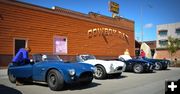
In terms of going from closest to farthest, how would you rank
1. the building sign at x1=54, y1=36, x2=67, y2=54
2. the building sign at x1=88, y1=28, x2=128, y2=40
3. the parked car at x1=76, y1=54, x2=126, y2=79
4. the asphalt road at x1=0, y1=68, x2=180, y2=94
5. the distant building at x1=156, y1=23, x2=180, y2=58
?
1. the asphalt road at x1=0, y1=68, x2=180, y2=94
2. the parked car at x1=76, y1=54, x2=126, y2=79
3. the building sign at x1=54, y1=36, x2=67, y2=54
4. the building sign at x1=88, y1=28, x2=128, y2=40
5. the distant building at x1=156, y1=23, x2=180, y2=58

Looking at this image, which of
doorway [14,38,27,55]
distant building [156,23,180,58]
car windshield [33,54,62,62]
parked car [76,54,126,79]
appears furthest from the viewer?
distant building [156,23,180,58]

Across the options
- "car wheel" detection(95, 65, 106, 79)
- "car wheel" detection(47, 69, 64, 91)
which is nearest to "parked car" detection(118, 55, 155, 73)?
"car wheel" detection(95, 65, 106, 79)

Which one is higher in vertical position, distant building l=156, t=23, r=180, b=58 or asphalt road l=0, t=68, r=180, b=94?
distant building l=156, t=23, r=180, b=58

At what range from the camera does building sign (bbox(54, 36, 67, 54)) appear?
22.5 metres

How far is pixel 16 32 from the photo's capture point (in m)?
18.8

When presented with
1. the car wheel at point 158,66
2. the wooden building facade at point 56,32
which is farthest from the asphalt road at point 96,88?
the car wheel at point 158,66

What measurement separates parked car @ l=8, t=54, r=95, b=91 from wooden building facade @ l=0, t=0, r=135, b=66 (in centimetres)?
851

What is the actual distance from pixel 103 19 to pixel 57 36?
9106mm

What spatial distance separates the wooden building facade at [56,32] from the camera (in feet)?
59.8

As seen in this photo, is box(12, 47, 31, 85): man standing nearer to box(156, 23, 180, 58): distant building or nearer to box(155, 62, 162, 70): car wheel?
box(155, 62, 162, 70): car wheel

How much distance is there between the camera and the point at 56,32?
22.5 m

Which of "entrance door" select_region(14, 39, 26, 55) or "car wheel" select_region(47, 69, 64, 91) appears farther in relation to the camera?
"entrance door" select_region(14, 39, 26, 55)

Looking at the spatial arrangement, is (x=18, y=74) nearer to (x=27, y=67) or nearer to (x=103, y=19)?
(x=27, y=67)

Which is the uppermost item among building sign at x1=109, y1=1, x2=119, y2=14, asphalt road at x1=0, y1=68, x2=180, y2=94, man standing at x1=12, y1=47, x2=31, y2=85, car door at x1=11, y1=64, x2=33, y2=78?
building sign at x1=109, y1=1, x2=119, y2=14
